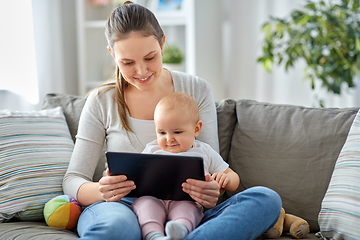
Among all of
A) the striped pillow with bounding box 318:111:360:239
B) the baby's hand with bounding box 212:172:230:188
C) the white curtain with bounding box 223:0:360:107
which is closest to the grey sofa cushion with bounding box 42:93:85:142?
the baby's hand with bounding box 212:172:230:188

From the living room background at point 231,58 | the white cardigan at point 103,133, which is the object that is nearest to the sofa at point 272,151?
the white cardigan at point 103,133

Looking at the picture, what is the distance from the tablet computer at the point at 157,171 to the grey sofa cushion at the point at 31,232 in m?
0.27

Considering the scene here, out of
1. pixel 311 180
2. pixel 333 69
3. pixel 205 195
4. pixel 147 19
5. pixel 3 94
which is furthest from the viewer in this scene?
pixel 333 69

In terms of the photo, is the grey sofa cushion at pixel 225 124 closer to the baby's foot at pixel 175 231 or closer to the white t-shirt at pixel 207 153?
the white t-shirt at pixel 207 153

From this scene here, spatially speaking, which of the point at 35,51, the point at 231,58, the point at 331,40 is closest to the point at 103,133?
the point at 35,51

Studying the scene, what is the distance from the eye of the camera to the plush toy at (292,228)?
47.8 inches

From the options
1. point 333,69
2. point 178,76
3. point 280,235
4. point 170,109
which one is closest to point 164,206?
point 170,109

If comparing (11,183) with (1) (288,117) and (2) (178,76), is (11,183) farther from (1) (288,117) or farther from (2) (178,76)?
(1) (288,117)

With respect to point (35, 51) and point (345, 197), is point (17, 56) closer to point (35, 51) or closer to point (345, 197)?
point (35, 51)

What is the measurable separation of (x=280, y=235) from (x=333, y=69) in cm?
154

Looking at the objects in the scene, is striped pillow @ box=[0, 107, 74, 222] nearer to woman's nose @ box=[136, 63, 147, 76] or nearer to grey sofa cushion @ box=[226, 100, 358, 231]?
woman's nose @ box=[136, 63, 147, 76]

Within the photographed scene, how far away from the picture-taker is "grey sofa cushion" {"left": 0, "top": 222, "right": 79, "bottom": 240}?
43.6 inches

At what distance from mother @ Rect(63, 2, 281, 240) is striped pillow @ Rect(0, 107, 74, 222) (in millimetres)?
98

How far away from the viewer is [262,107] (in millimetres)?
1540
